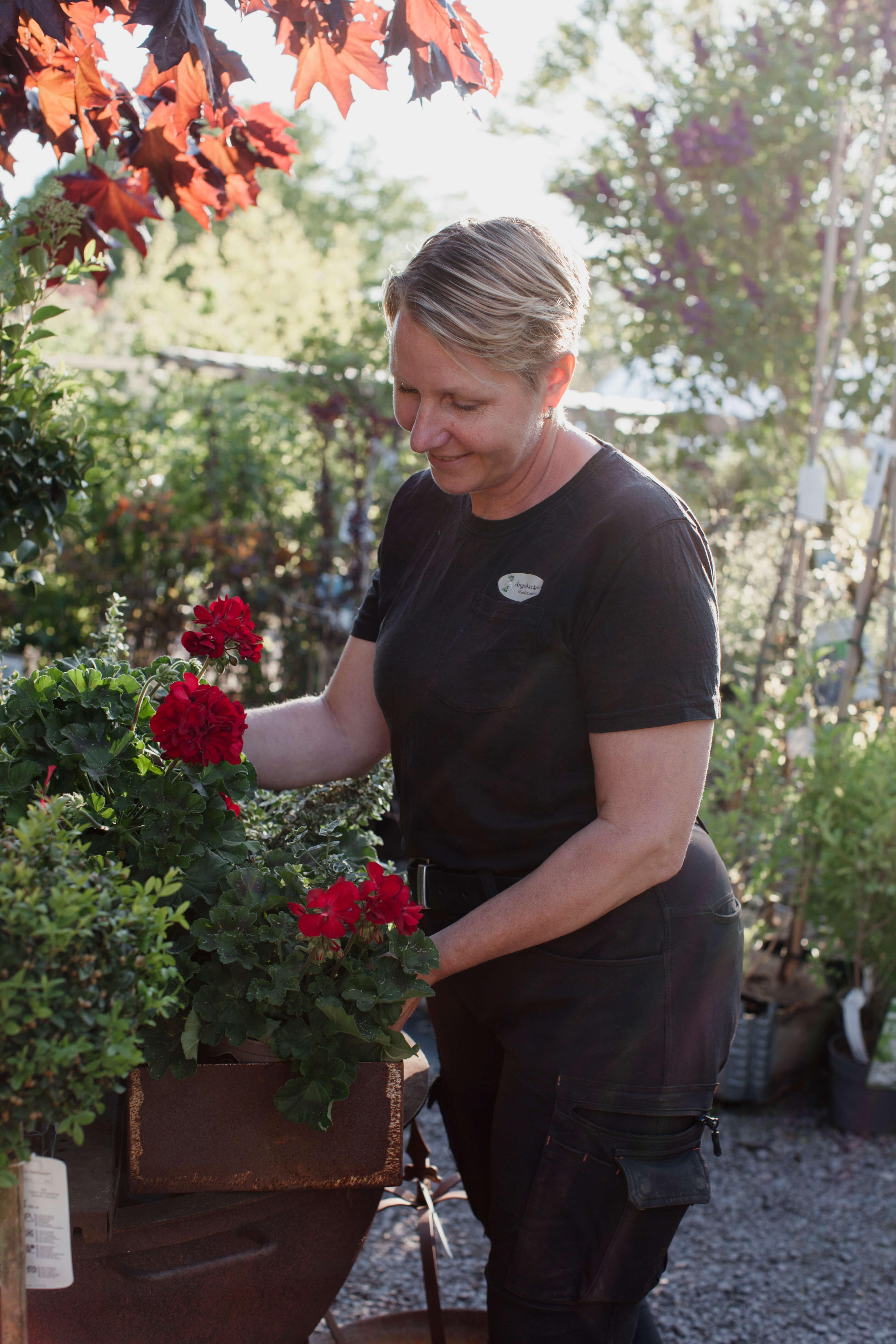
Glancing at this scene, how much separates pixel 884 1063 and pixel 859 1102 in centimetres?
15

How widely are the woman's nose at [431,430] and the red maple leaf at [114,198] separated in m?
0.83

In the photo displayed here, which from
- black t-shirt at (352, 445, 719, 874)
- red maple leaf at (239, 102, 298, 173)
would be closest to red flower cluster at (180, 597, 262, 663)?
black t-shirt at (352, 445, 719, 874)

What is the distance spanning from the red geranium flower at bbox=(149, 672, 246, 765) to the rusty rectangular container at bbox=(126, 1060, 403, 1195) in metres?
0.33

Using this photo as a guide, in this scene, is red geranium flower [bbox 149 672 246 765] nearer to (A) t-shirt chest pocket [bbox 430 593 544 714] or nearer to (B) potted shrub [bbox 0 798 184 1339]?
(B) potted shrub [bbox 0 798 184 1339]

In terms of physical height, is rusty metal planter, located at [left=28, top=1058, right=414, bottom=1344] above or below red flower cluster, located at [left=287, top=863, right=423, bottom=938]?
below

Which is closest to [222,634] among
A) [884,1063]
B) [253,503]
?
[884,1063]

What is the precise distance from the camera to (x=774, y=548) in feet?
14.9

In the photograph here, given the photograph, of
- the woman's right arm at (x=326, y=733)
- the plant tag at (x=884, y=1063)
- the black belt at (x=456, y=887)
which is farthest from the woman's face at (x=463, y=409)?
the plant tag at (x=884, y=1063)

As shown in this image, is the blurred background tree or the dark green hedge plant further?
the blurred background tree

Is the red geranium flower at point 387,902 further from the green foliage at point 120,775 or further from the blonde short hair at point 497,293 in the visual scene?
the blonde short hair at point 497,293

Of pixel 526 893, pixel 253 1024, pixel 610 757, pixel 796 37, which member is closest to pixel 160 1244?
pixel 253 1024

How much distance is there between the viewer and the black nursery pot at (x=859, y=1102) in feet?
10.8

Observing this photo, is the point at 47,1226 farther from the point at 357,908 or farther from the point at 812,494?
the point at 812,494

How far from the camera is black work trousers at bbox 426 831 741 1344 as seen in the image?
1.37 m
